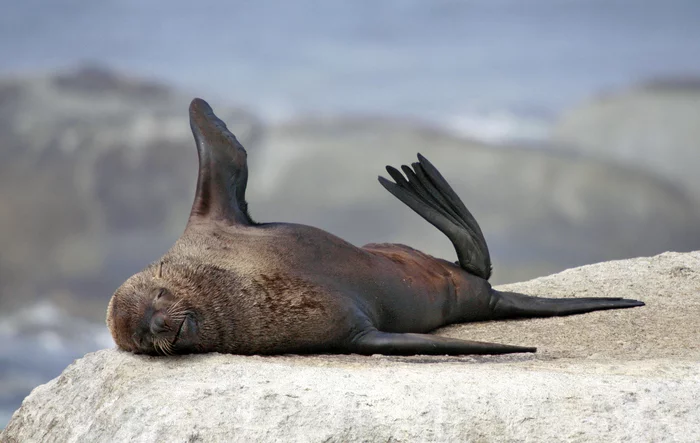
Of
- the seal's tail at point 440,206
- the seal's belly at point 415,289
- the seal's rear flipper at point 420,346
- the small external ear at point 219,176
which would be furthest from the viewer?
the seal's tail at point 440,206

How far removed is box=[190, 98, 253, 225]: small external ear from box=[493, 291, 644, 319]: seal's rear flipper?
6.54 feet

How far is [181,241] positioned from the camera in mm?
5941

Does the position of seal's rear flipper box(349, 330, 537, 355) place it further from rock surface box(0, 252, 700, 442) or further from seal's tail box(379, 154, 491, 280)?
seal's tail box(379, 154, 491, 280)

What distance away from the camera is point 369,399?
4664 millimetres

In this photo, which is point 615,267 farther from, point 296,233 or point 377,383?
point 377,383

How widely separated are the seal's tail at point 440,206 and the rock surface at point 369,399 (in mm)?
1478

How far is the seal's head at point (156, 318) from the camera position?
5.19m

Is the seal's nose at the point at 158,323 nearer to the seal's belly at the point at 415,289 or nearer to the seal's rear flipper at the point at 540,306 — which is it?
the seal's belly at the point at 415,289

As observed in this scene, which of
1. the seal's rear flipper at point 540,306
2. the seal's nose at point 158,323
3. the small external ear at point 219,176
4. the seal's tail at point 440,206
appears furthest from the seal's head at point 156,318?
the seal's rear flipper at point 540,306

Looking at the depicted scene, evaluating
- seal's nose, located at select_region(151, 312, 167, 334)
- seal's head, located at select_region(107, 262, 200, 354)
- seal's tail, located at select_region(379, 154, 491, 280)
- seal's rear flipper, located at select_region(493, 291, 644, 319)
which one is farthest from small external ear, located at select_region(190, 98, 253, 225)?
seal's rear flipper, located at select_region(493, 291, 644, 319)

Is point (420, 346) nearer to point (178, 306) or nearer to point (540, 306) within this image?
point (178, 306)

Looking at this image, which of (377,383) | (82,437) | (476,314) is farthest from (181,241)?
(476,314)

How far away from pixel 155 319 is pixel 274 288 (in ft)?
2.38

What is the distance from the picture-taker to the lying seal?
17.5ft
